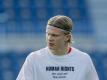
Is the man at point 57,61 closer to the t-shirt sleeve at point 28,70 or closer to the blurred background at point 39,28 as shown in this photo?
the t-shirt sleeve at point 28,70

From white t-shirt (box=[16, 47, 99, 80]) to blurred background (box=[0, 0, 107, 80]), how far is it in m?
5.37

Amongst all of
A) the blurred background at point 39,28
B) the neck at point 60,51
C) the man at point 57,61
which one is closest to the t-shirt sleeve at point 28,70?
the man at point 57,61

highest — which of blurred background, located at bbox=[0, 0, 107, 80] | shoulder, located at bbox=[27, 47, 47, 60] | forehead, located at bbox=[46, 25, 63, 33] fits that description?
forehead, located at bbox=[46, 25, 63, 33]

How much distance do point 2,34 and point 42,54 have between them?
20.1 feet

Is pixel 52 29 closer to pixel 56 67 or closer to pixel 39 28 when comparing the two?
pixel 56 67

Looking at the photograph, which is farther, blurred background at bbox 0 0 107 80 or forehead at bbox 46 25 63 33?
blurred background at bbox 0 0 107 80

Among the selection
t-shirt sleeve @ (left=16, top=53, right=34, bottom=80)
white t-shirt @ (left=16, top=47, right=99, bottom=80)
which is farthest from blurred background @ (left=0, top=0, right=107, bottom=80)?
t-shirt sleeve @ (left=16, top=53, right=34, bottom=80)

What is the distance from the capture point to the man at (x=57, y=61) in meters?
4.38

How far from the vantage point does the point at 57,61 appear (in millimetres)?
4480

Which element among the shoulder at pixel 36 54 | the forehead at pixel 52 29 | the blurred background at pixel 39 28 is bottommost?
the blurred background at pixel 39 28

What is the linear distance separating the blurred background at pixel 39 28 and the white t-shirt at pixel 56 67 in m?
5.37

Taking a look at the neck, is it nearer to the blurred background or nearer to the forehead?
the forehead

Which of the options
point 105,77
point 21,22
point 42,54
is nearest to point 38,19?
point 21,22

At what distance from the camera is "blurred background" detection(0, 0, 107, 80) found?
33.2ft
